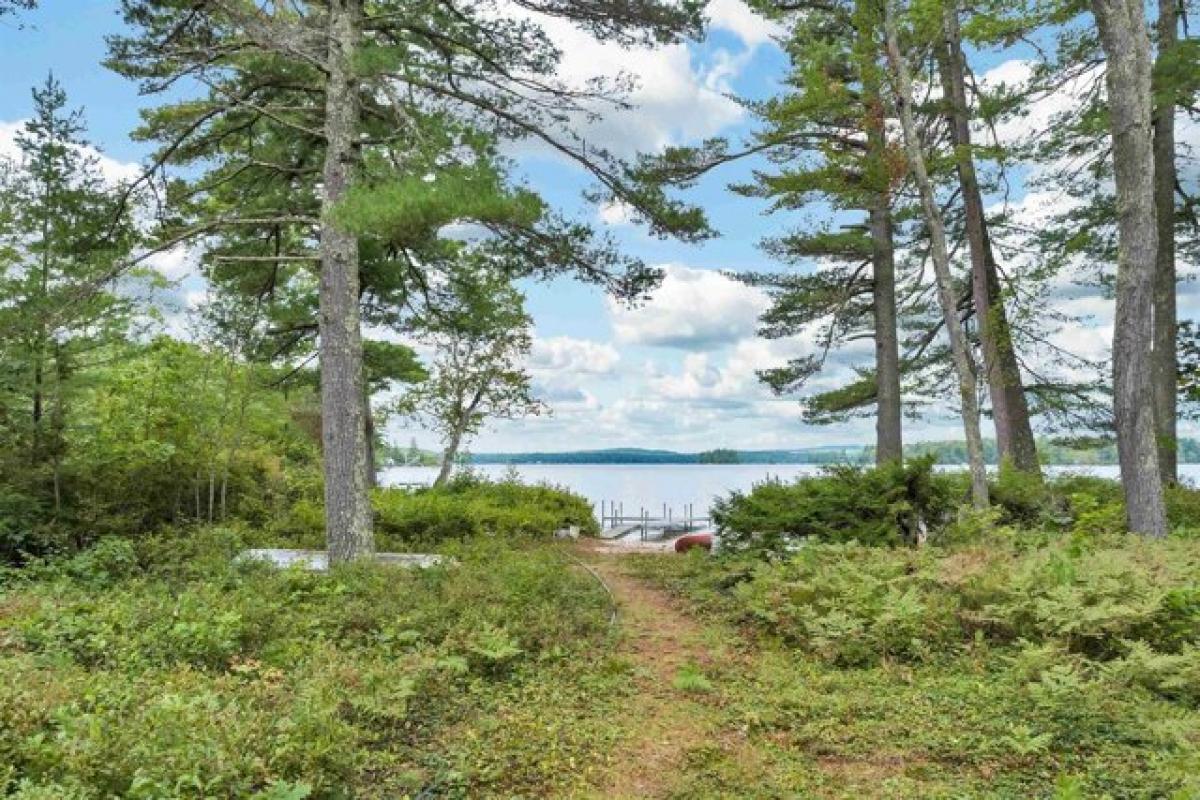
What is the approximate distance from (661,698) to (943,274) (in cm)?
705

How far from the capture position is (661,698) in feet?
15.6

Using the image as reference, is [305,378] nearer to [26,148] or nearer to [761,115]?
[26,148]

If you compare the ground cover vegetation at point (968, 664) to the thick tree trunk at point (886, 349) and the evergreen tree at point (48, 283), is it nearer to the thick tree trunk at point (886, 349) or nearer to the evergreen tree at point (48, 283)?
the thick tree trunk at point (886, 349)

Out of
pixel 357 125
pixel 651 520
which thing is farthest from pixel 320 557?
pixel 651 520

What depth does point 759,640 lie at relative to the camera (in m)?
6.07

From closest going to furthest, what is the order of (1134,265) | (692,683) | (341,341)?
(692,683) < (1134,265) < (341,341)

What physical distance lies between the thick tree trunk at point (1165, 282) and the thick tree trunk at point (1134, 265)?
542cm

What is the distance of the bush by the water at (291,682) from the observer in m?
2.97

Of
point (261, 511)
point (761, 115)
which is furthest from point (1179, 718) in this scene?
point (261, 511)

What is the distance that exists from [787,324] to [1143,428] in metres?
9.59

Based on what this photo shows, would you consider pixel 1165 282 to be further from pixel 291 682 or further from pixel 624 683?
pixel 291 682

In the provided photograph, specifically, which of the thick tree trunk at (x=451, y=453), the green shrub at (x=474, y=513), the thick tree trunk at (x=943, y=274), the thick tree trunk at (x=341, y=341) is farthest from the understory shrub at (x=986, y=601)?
the thick tree trunk at (x=451, y=453)

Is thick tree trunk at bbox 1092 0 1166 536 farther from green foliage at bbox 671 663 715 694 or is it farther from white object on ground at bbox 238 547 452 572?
white object on ground at bbox 238 547 452 572

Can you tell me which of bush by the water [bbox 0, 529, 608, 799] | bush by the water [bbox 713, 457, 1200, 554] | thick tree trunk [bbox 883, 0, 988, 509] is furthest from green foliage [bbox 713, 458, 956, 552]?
bush by the water [bbox 0, 529, 608, 799]
